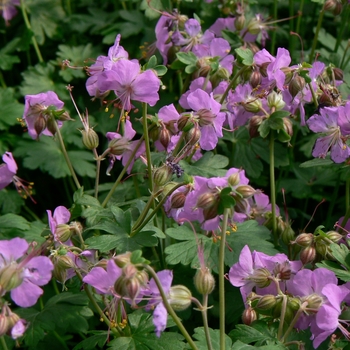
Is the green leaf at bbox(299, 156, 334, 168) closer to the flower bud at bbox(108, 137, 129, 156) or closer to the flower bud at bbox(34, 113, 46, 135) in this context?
the flower bud at bbox(108, 137, 129, 156)

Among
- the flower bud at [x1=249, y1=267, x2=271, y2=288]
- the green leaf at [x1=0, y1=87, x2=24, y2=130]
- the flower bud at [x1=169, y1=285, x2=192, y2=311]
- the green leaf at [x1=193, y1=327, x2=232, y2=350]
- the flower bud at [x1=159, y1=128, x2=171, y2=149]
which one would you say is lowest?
the green leaf at [x1=0, y1=87, x2=24, y2=130]

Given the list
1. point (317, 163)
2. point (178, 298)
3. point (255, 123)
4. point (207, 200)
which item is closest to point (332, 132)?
point (317, 163)

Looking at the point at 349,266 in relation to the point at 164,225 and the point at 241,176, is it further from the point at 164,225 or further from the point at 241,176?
the point at 164,225

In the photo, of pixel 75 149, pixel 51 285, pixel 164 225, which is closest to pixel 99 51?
pixel 75 149

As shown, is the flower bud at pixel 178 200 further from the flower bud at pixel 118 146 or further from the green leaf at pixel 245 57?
the green leaf at pixel 245 57

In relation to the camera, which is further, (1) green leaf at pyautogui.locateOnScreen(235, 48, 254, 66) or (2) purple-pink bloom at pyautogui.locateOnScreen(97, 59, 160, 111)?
(1) green leaf at pyautogui.locateOnScreen(235, 48, 254, 66)

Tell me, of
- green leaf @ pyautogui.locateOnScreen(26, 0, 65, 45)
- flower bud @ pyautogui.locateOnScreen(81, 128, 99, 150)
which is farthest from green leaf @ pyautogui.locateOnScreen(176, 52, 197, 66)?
green leaf @ pyautogui.locateOnScreen(26, 0, 65, 45)
